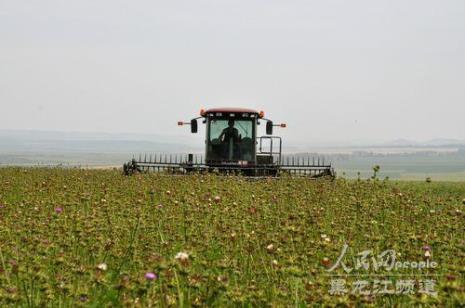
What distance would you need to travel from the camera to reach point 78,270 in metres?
3.57

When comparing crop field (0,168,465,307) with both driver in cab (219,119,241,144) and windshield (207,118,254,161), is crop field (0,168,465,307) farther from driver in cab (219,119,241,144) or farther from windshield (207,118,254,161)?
driver in cab (219,119,241,144)

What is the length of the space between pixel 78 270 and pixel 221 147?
16.4m

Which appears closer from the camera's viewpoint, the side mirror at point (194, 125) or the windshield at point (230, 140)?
the side mirror at point (194, 125)
